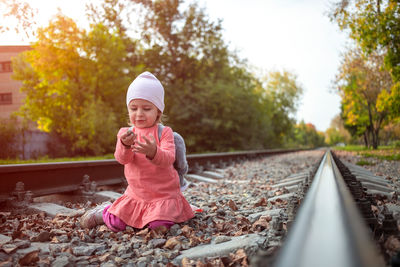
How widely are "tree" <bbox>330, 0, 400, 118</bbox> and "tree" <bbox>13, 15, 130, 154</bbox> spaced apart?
951cm

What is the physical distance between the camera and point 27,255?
2.01m

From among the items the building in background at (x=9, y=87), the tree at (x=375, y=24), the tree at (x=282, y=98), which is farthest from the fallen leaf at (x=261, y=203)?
the tree at (x=282, y=98)

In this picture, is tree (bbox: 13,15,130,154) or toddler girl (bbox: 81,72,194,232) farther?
tree (bbox: 13,15,130,154)

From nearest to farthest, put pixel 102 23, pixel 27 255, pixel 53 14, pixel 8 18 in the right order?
pixel 27 255
pixel 8 18
pixel 53 14
pixel 102 23

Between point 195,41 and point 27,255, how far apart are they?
24.5 meters

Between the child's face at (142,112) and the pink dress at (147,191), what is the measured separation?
10 cm

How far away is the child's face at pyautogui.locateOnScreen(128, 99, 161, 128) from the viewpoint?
8.85 ft

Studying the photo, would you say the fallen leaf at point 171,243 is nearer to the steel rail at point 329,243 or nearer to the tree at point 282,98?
the steel rail at point 329,243

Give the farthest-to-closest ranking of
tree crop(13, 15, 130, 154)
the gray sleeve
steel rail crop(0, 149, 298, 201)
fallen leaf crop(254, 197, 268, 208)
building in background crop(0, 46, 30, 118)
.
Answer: building in background crop(0, 46, 30, 118), tree crop(13, 15, 130, 154), steel rail crop(0, 149, 298, 201), fallen leaf crop(254, 197, 268, 208), the gray sleeve

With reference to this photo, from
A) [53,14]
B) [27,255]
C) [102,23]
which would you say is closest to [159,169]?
[27,255]

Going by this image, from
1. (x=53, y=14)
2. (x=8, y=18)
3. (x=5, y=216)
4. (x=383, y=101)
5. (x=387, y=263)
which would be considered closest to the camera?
(x=387, y=263)

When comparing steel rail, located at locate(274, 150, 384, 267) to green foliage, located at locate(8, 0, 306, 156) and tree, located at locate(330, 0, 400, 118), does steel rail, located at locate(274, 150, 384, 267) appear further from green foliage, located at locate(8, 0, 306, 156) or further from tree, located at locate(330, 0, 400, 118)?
green foliage, located at locate(8, 0, 306, 156)

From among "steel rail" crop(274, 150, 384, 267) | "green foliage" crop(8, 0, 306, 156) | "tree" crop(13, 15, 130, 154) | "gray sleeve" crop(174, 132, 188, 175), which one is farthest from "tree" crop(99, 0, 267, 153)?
"steel rail" crop(274, 150, 384, 267)

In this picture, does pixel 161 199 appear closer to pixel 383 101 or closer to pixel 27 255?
pixel 27 255
